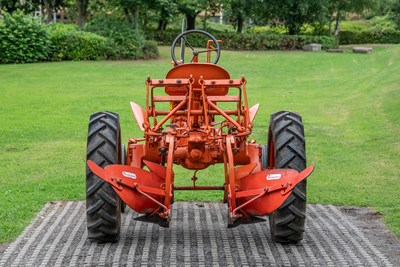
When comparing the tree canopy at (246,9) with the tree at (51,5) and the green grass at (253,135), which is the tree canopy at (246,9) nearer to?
the tree at (51,5)

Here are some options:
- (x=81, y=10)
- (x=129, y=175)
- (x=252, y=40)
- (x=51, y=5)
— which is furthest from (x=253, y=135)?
(x=51, y=5)

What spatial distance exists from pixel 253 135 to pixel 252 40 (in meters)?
34.5

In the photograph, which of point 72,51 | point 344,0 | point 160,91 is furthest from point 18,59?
point 344,0

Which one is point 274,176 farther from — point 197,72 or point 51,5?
point 51,5

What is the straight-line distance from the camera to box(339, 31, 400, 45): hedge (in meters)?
61.0

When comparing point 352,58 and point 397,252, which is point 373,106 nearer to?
point 397,252

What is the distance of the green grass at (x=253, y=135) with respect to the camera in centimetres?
1032

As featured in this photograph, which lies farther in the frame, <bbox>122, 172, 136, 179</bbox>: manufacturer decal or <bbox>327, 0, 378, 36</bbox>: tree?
<bbox>327, 0, 378, 36</bbox>: tree

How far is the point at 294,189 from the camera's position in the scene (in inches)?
296

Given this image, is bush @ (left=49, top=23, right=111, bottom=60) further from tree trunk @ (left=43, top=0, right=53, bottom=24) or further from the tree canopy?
tree trunk @ (left=43, top=0, right=53, bottom=24)

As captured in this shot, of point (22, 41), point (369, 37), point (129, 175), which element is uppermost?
point (129, 175)

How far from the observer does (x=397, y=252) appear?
24.6 ft

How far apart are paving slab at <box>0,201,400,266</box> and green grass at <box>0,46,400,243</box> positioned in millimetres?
337

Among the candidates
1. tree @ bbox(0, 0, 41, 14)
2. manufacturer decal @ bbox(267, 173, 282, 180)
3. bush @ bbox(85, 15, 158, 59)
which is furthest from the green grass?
tree @ bbox(0, 0, 41, 14)
